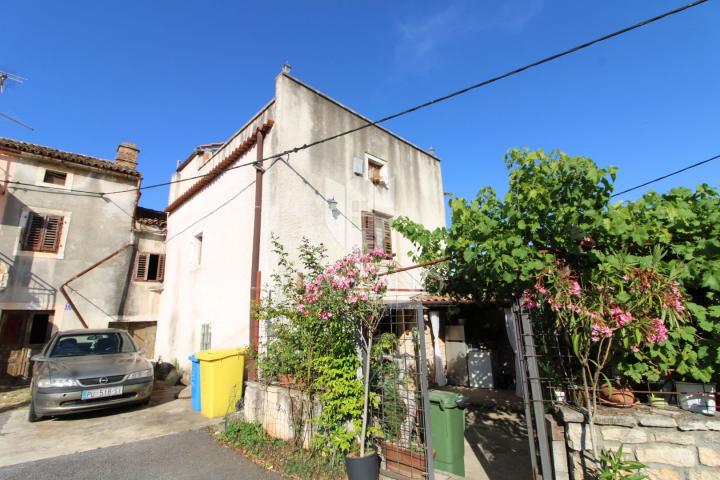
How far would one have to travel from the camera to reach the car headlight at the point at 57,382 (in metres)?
5.90

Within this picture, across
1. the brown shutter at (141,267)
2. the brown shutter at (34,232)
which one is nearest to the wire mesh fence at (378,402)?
the brown shutter at (141,267)

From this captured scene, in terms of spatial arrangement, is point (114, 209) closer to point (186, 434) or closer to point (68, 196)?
point (68, 196)

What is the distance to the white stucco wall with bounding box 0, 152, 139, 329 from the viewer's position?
10.1 metres

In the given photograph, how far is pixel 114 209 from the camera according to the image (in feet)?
39.2

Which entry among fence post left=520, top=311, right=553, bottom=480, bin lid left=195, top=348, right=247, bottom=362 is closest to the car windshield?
bin lid left=195, top=348, right=247, bottom=362

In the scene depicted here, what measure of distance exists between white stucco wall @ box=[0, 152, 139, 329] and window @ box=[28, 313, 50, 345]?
0.29 metres

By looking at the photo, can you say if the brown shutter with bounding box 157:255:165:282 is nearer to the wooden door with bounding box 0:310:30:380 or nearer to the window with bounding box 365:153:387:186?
the wooden door with bounding box 0:310:30:380

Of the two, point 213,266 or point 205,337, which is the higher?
point 213,266

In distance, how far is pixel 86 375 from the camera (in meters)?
6.17

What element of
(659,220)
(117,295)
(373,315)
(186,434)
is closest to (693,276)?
(659,220)

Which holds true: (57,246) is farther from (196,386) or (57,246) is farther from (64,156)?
(196,386)

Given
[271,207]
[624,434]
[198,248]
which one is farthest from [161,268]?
[624,434]

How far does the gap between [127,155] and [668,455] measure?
1604 centimetres

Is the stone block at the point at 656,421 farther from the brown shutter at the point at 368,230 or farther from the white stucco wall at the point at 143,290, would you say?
the white stucco wall at the point at 143,290
